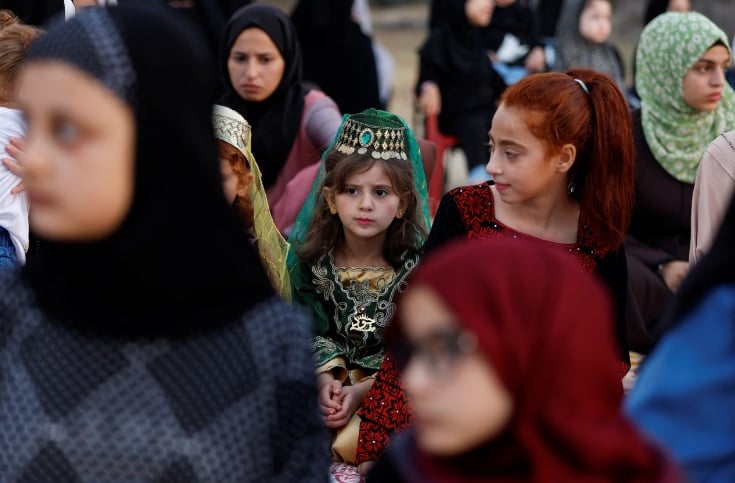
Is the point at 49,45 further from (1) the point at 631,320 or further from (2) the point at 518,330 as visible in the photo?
(1) the point at 631,320

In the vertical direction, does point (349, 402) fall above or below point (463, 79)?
below

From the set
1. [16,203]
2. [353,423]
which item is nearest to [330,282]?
[353,423]

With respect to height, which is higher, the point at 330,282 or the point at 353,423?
the point at 330,282

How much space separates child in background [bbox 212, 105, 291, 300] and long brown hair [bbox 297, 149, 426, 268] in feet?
0.34

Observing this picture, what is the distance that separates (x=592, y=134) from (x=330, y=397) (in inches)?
41.7

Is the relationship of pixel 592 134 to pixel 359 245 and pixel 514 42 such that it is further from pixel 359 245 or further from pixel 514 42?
pixel 514 42

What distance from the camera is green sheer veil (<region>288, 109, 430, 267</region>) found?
3768mm

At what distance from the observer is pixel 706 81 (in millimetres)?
4969

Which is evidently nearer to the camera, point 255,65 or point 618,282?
point 618,282

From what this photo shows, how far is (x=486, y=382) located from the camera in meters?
1.66

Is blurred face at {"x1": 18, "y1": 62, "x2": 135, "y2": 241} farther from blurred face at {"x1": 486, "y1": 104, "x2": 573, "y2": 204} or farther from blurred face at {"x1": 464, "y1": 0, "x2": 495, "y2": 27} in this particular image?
blurred face at {"x1": 464, "y1": 0, "x2": 495, "y2": 27}

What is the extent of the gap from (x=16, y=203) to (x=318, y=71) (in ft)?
14.7

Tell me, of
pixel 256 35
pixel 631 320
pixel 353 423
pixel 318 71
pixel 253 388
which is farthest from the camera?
pixel 318 71

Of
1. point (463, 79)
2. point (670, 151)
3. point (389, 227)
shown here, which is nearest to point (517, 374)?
point (389, 227)
